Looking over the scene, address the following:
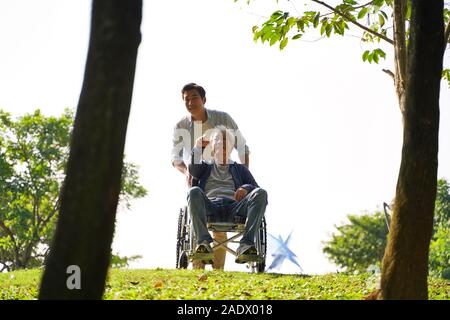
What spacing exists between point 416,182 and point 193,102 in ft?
15.7

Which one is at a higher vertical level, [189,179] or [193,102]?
[193,102]

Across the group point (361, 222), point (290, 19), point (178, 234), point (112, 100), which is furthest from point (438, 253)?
point (112, 100)

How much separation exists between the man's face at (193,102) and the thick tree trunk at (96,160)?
4962mm

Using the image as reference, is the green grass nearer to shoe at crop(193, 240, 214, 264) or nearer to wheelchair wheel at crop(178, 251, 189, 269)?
shoe at crop(193, 240, 214, 264)

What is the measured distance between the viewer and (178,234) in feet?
28.3

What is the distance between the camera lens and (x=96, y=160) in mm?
2941

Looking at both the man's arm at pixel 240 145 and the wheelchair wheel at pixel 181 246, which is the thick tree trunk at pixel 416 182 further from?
the wheelchair wheel at pixel 181 246

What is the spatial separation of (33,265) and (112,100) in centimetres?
3082

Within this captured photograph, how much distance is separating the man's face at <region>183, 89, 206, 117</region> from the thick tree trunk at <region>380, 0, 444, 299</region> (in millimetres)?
4556

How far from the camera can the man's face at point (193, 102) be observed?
8102mm

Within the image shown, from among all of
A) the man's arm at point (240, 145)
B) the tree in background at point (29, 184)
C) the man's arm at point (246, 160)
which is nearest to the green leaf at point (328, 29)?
the man's arm at point (240, 145)

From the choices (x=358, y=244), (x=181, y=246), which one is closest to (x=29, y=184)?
(x=181, y=246)

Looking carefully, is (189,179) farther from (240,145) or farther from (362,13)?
(362,13)
